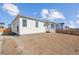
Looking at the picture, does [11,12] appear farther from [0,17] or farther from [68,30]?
[68,30]

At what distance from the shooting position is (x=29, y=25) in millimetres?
3258

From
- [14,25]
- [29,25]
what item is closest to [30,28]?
[29,25]

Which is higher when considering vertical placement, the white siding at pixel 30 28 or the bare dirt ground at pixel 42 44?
the white siding at pixel 30 28

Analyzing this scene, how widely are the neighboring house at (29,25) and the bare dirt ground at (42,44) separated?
0.21ft

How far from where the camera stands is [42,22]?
3.23m

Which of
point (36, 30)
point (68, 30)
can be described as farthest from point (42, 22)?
point (68, 30)

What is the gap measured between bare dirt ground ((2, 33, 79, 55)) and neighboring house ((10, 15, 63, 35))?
6 centimetres

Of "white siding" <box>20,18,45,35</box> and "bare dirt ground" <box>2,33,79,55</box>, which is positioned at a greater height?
"white siding" <box>20,18,45,35</box>

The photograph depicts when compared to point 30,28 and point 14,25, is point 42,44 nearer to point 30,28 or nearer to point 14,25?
point 30,28

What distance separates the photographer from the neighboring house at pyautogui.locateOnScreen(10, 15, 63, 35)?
3.23 m

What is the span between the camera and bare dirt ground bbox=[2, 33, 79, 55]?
3.18m

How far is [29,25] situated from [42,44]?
286mm

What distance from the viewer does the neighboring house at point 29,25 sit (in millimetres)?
3227

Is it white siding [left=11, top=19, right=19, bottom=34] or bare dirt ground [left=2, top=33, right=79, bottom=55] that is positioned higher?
white siding [left=11, top=19, right=19, bottom=34]
